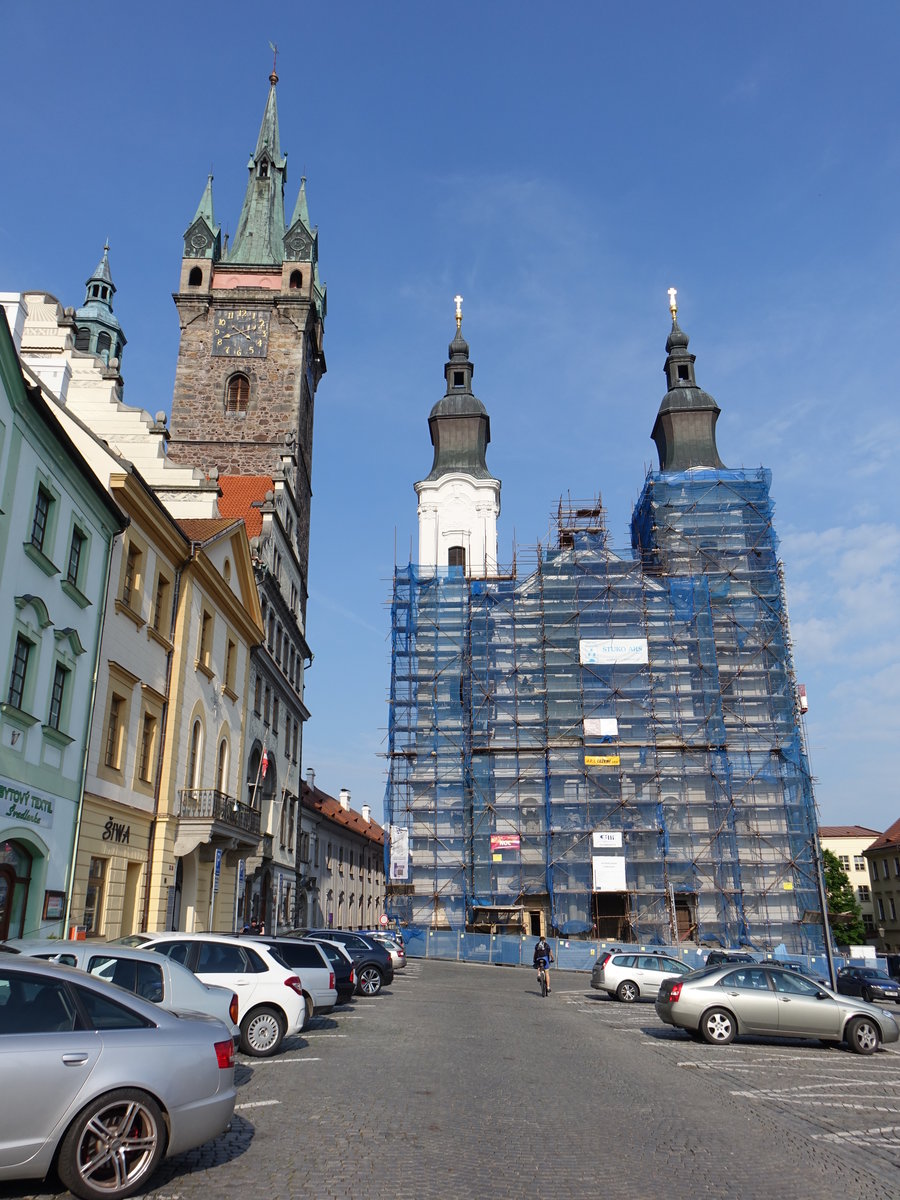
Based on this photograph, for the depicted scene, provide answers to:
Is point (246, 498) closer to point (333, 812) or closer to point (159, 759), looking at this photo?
point (159, 759)

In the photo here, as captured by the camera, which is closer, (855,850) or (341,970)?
(341,970)

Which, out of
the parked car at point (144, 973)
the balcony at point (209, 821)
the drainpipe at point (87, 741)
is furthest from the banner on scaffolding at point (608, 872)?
the parked car at point (144, 973)

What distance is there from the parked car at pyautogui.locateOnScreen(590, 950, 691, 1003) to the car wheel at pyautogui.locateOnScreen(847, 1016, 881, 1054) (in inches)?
370

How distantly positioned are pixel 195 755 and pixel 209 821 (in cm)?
327

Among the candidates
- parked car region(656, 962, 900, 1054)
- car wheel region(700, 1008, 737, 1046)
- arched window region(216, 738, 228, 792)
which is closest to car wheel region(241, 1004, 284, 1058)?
parked car region(656, 962, 900, 1054)

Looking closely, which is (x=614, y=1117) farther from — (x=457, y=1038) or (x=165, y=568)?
(x=165, y=568)

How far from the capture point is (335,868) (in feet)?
193

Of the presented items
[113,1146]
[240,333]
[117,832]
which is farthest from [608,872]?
[113,1146]

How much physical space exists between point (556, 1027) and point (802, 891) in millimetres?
27601

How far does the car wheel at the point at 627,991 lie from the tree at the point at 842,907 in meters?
51.0

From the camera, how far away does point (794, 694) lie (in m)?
46.4

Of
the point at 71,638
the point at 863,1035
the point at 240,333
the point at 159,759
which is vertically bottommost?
the point at 863,1035

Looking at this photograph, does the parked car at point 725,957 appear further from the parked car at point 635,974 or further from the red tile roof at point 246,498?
the red tile roof at point 246,498

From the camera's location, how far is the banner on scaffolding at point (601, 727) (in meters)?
44.6
